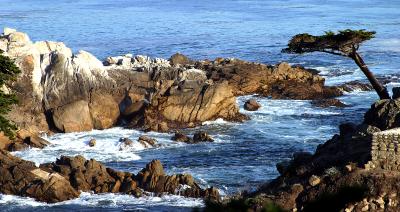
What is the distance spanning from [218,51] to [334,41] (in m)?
44.9

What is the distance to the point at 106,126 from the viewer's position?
44.5 meters

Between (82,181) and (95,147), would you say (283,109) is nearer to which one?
(95,147)

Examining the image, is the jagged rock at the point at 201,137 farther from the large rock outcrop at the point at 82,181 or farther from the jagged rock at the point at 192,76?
the large rock outcrop at the point at 82,181

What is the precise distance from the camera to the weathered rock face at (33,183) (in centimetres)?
3016

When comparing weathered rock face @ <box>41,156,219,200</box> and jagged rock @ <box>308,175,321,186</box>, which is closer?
jagged rock @ <box>308,175,321,186</box>

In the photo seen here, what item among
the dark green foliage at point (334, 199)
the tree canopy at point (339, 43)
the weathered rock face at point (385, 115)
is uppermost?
the dark green foliage at point (334, 199)

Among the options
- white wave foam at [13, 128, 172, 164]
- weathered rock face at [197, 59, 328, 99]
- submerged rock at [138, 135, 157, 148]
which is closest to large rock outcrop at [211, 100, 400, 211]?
white wave foam at [13, 128, 172, 164]

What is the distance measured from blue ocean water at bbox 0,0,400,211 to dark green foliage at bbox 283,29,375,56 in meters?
5.93

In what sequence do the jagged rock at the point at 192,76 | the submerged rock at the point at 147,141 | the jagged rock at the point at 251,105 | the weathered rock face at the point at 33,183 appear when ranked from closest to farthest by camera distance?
1. the weathered rock face at the point at 33,183
2. the submerged rock at the point at 147,141
3. the jagged rock at the point at 192,76
4. the jagged rock at the point at 251,105

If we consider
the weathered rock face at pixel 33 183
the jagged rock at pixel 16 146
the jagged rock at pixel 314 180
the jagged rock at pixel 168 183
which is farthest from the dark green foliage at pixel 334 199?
the jagged rock at pixel 16 146

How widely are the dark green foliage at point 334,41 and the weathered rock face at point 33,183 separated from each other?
460 inches

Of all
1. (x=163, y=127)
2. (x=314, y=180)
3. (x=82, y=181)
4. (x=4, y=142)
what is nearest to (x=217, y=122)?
(x=163, y=127)

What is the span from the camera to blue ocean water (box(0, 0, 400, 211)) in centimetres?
3544

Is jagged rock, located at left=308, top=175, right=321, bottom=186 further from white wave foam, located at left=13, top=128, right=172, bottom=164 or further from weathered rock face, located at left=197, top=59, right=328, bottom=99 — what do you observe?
weathered rock face, located at left=197, top=59, right=328, bottom=99
